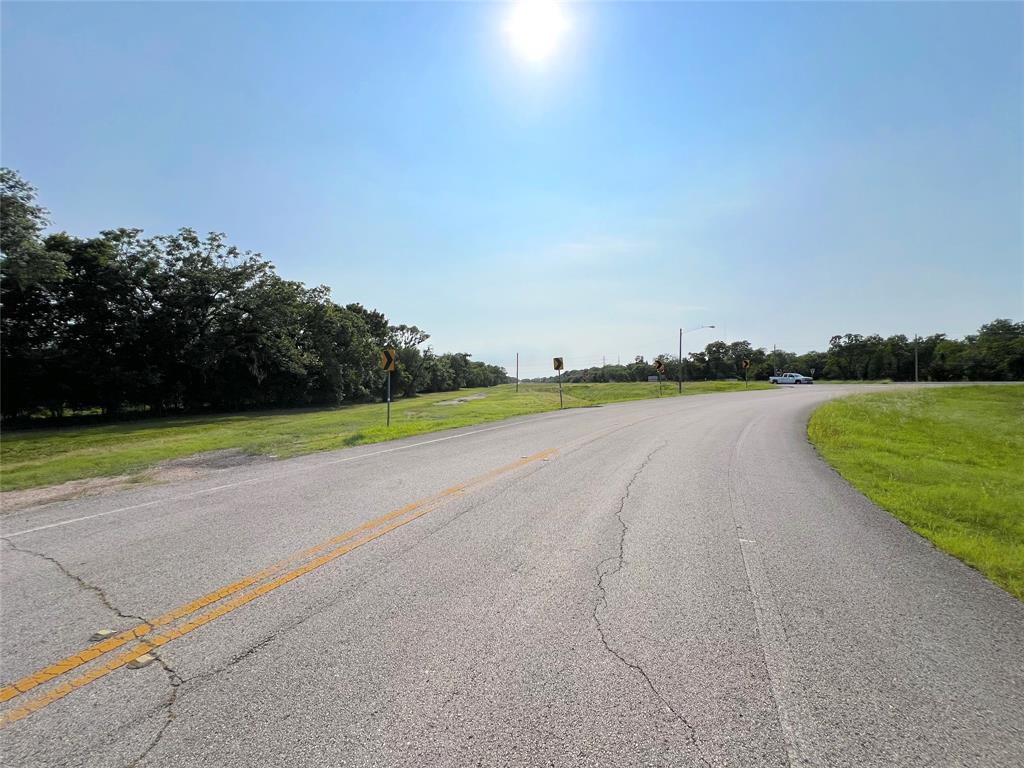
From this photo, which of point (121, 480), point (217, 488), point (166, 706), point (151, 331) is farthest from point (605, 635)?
point (151, 331)

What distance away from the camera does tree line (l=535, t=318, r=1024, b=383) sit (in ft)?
209

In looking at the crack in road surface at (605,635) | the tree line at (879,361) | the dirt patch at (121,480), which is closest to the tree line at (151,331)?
the dirt patch at (121,480)

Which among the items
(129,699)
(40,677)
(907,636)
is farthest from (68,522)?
(907,636)

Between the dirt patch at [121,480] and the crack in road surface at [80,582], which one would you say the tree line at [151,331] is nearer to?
the dirt patch at [121,480]

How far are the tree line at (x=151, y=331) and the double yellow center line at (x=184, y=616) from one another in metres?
23.9

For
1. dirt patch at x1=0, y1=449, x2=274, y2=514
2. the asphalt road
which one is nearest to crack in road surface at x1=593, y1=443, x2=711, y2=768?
the asphalt road

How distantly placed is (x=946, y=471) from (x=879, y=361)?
3622 inches

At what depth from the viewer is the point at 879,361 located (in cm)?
8219

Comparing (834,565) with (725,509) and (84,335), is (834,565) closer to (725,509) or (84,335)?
(725,509)

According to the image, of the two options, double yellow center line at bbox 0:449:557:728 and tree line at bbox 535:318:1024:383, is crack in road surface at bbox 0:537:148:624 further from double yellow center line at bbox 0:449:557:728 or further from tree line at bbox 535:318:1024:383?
tree line at bbox 535:318:1024:383

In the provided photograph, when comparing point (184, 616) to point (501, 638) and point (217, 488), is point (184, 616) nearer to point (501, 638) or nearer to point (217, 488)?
point (501, 638)

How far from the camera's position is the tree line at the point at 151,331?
23.1 m

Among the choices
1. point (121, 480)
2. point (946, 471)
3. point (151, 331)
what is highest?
point (151, 331)

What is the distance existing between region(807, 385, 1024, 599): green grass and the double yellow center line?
19.6ft
